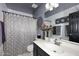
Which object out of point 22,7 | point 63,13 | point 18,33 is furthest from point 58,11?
point 18,33

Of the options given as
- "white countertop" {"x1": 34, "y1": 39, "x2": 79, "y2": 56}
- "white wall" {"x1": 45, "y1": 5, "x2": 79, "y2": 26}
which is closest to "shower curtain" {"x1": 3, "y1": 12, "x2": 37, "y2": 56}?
"white countertop" {"x1": 34, "y1": 39, "x2": 79, "y2": 56}

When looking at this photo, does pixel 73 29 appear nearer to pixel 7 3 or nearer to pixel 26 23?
pixel 26 23

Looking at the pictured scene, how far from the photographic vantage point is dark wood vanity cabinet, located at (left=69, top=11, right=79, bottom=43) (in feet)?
3.60

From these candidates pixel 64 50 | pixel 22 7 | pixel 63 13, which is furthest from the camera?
pixel 63 13

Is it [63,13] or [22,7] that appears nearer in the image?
[22,7]

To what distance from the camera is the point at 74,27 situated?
1.12 metres

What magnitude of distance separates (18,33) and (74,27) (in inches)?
34.0

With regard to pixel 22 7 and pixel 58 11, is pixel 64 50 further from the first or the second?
pixel 22 7

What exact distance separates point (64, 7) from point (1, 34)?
1.08 metres

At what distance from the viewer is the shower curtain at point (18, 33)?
123cm

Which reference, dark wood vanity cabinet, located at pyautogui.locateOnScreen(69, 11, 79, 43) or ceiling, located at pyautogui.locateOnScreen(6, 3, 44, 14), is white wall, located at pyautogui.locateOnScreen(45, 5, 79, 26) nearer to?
dark wood vanity cabinet, located at pyautogui.locateOnScreen(69, 11, 79, 43)

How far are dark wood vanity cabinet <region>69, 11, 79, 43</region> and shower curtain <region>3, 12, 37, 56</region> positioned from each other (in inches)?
22.4

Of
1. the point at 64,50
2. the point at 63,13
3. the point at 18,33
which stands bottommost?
the point at 64,50

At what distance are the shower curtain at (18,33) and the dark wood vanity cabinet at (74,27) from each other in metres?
0.57
